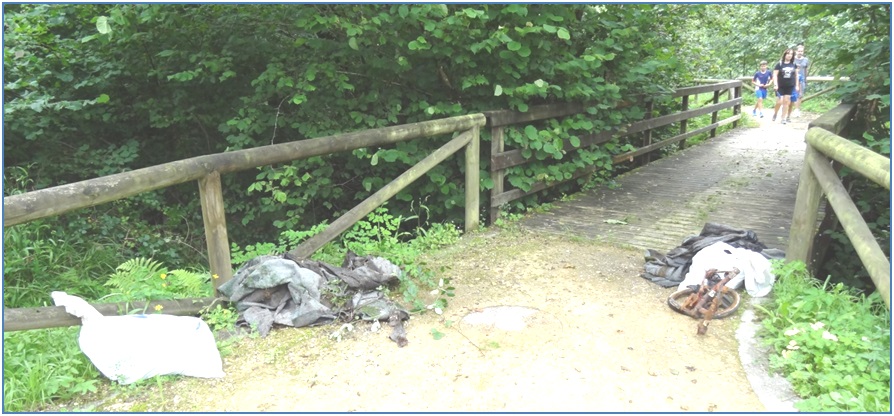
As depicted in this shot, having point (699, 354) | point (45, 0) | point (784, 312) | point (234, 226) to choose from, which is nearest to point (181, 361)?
point (699, 354)

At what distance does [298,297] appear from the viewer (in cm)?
316

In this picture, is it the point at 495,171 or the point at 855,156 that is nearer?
the point at 855,156

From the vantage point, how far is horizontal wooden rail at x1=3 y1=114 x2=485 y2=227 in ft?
7.52

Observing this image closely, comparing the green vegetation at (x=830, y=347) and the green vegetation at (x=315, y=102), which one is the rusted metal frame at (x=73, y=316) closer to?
the green vegetation at (x=315, y=102)

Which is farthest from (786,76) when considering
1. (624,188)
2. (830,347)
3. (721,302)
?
(830,347)

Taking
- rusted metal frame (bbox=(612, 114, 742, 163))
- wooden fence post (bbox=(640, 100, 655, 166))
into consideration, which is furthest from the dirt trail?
wooden fence post (bbox=(640, 100, 655, 166))

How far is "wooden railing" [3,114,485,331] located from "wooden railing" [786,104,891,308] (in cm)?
242

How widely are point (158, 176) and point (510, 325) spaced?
1814 millimetres

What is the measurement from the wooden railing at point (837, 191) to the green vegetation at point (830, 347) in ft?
0.99

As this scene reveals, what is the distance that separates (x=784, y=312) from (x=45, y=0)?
645 cm

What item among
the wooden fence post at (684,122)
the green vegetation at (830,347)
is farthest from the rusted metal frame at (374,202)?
the wooden fence post at (684,122)

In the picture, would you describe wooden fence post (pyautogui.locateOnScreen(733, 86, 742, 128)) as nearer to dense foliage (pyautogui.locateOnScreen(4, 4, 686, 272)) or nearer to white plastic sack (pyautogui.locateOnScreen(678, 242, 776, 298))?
dense foliage (pyautogui.locateOnScreen(4, 4, 686, 272))

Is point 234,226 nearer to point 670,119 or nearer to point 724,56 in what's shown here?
point 670,119

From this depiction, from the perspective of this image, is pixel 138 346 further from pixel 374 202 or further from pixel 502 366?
pixel 374 202
